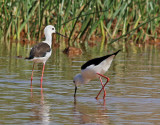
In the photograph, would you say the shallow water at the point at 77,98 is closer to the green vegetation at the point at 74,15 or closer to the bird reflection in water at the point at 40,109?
the bird reflection in water at the point at 40,109

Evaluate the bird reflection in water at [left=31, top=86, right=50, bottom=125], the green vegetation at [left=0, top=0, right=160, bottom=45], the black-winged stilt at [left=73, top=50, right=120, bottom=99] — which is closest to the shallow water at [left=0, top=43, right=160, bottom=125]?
the bird reflection in water at [left=31, top=86, right=50, bottom=125]

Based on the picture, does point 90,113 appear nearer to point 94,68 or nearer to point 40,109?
point 40,109

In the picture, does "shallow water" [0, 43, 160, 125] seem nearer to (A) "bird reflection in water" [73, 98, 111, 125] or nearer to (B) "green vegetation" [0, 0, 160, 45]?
(A) "bird reflection in water" [73, 98, 111, 125]

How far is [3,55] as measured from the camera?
56.6ft

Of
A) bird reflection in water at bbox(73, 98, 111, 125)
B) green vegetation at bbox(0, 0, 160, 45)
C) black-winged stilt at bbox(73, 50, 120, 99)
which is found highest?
green vegetation at bbox(0, 0, 160, 45)

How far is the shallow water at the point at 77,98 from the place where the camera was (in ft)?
25.2

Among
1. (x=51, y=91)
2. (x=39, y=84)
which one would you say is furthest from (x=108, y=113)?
(x=39, y=84)

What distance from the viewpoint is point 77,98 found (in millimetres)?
9609

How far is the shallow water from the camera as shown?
768 cm

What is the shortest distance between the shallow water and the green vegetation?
487cm

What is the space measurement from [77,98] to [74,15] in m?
11.7

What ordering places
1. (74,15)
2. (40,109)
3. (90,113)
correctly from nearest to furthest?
(90,113)
(40,109)
(74,15)

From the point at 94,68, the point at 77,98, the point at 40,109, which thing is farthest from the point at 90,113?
the point at 94,68

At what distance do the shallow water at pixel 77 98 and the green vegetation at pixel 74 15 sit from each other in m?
4.87
